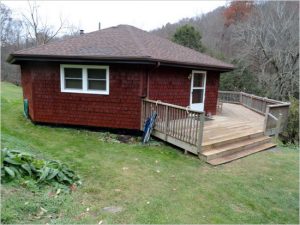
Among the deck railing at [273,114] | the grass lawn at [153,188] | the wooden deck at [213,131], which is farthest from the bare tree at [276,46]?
the grass lawn at [153,188]

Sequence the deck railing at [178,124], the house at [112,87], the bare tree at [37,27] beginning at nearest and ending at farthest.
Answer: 1. the deck railing at [178,124]
2. the house at [112,87]
3. the bare tree at [37,27]

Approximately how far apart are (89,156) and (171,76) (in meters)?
4.17

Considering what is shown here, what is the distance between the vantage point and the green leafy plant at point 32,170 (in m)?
3.67

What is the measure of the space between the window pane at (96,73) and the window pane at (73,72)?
0.34 m

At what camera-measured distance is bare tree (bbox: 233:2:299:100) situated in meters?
17.1

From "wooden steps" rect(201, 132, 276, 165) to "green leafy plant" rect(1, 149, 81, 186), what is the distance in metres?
3.37

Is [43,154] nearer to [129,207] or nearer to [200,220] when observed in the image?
[129,207]

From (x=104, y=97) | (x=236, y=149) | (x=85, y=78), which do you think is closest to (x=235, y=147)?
(x=236, y=149)

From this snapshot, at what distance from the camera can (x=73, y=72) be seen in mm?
8188

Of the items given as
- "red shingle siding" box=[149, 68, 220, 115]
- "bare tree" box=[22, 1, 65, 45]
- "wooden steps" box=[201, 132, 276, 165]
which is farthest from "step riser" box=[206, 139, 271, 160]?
"bare tree" box=[22, 1, 65, 45]

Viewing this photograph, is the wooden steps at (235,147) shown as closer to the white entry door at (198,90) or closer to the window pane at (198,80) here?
the white entry door at (198,90)

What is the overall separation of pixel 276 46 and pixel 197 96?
1091cm

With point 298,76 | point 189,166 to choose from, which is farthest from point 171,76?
point 298,76

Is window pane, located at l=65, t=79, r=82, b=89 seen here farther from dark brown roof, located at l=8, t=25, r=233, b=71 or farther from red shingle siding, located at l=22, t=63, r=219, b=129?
dark brown roof, located at l=8, t=25, r=233, b=71
